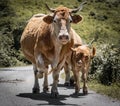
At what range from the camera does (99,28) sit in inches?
3073

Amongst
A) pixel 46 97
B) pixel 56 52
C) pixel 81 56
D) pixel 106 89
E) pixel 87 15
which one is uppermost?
pixel 87 15

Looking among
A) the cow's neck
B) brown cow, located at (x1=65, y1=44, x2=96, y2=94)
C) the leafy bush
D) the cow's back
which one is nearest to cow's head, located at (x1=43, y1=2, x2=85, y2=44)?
the cow's neck

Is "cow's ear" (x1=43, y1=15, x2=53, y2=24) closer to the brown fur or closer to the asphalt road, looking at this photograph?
the brown fur

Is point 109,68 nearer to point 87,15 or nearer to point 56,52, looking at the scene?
point 56,52

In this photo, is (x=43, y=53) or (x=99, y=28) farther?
(x=99, y=28)

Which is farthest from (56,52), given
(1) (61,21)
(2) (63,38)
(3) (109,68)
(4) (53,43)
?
(3) (109,68)

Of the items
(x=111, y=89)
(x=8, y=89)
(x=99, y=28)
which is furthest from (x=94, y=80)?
(x=99, y=28)

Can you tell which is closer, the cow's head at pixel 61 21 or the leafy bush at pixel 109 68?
the cow's head at pixel 61 21

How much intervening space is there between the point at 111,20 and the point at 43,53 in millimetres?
72272

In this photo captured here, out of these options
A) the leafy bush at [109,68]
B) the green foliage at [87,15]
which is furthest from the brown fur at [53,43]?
the green foliage at [87,15]

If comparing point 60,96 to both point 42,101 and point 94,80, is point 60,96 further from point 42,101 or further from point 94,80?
point 94,80

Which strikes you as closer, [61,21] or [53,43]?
[61,21]

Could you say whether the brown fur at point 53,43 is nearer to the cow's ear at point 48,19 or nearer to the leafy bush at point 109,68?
the cow's ear at point 48,19

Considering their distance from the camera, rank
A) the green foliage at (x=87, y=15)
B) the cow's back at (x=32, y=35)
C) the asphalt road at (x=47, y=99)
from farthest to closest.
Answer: the green foliage at (x=87, y=15) < the cow's back at (x=32, y=35) < the asphalt road at (x=47, y=99)
